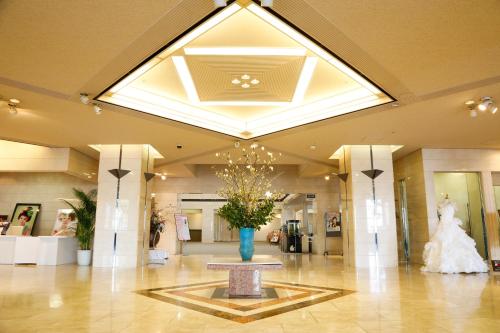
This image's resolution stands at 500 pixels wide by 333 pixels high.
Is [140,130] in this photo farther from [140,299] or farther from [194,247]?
[194,247]

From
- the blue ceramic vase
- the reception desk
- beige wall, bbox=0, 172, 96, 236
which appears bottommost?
the reception desk

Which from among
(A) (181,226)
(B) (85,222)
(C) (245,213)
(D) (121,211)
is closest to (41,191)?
(B) (85,222)

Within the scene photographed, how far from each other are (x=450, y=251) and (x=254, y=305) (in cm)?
694

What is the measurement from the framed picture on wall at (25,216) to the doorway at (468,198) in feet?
47.3

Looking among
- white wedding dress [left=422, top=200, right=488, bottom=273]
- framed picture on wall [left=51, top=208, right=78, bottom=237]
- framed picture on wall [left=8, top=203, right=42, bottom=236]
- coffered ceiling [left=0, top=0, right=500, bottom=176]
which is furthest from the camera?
framed picture on wall [left=8, top=203, right=42, bottom=236]

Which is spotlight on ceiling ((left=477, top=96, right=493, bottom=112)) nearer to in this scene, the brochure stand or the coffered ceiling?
the coffered ceiling

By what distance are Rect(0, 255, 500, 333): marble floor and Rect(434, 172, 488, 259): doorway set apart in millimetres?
4380

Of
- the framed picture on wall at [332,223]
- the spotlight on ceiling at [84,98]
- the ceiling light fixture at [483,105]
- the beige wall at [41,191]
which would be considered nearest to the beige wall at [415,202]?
the framed picture on wall at [332,223]

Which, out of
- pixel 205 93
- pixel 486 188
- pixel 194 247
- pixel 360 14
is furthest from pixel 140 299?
pixel 194 247

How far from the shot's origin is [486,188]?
38.4 feet

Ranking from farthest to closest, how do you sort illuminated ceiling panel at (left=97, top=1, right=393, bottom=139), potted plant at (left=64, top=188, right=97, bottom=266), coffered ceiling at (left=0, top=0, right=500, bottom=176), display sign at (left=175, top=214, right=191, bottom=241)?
display sign at (left=175, top=214, right=191, bottom=241) < potted plant at (left=64, top=188, right=97, bottom=266) < illuminated ceiling panel at (left=97, top=1, right=393, bottom=139) < coffered ceiling at (left=0, top=0, right=500, bottom=176)

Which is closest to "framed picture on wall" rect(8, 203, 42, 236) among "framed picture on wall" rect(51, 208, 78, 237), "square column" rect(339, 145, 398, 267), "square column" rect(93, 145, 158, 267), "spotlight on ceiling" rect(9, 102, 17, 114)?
"framed picture on wall" rect(51, 208, 78, 237)

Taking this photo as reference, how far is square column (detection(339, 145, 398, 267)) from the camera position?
1080 cm

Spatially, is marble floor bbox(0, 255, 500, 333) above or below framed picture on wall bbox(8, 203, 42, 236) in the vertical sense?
below
